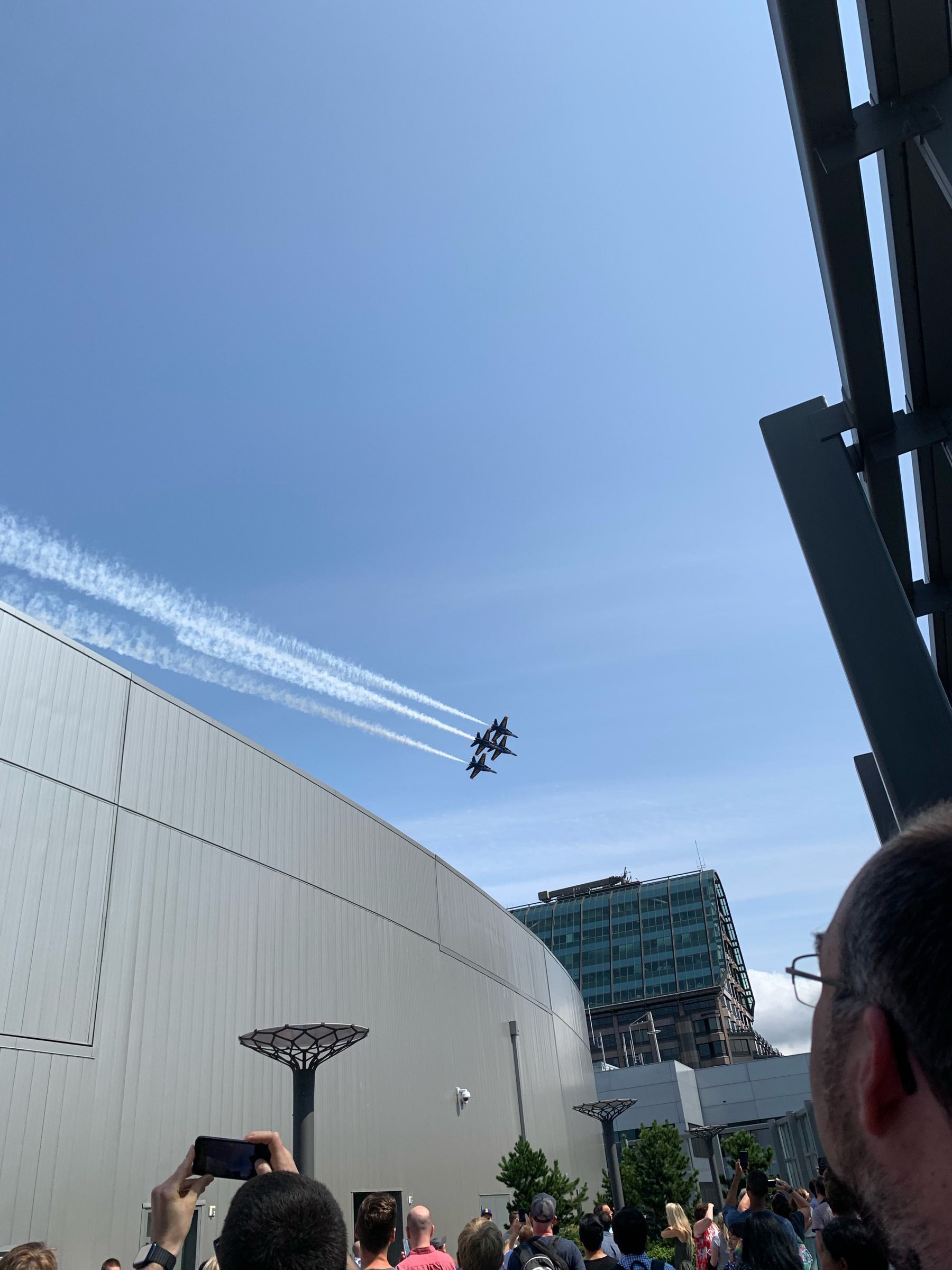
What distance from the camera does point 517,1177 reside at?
978 inches

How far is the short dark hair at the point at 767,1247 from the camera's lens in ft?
15.0

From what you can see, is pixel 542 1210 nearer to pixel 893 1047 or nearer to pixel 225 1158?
pixel 225 1158

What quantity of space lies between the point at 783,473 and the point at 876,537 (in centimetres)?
75

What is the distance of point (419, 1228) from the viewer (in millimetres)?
6656

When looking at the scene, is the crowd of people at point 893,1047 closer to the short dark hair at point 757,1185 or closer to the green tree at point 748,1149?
the short dark hair at point 757,1185

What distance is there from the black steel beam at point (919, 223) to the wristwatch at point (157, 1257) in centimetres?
569

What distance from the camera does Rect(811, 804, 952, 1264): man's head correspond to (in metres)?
0.84

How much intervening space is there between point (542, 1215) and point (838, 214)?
25.2 feet

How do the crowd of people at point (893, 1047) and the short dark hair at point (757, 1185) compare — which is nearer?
the crowd of people at point (893, 1047)

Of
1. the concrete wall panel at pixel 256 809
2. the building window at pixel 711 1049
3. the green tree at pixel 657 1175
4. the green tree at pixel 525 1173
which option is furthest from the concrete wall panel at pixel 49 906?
the building window at pixel 711 1049

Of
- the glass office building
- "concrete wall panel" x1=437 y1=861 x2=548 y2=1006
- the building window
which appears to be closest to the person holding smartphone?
"concrete wall panel" x1=437 y1=861 x2=548 y2=1006

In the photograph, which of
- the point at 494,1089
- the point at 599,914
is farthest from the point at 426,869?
the point at 599,914

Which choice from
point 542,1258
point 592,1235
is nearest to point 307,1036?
point 592,1235

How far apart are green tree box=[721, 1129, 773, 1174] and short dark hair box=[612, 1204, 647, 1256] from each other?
33.2m
